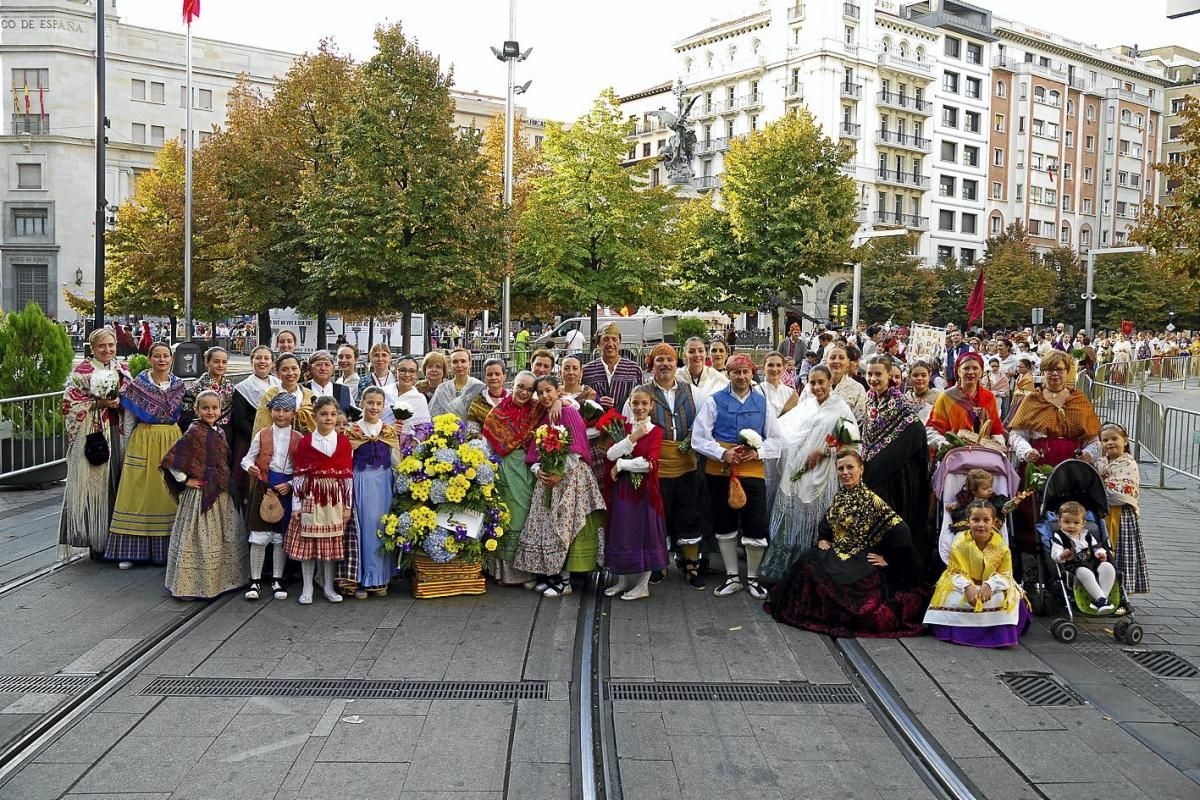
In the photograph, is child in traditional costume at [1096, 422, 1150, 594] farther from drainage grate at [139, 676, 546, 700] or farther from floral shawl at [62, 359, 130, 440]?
floral shawl at [62, 359, 130, 440]

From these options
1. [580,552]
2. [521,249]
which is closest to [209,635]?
[580,552]

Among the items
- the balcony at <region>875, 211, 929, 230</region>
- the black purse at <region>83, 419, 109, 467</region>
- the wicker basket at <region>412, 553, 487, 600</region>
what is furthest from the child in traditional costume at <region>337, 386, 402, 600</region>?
the balcony at <region>875, 211, 929, 230</region>

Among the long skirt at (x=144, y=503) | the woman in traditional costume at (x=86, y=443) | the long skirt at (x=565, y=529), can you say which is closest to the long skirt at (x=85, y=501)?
the woman in traditional costume at (x=86, y=443)

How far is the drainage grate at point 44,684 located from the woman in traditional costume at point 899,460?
228 inches

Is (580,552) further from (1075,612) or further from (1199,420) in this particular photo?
(1199,420)

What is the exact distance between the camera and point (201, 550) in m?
8.19

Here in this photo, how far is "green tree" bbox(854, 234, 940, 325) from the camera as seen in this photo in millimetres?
60719

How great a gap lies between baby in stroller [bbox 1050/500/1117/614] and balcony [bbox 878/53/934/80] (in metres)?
68.6

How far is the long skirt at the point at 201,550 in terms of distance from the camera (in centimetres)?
816

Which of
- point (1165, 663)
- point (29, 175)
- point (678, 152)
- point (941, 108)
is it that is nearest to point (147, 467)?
point (1165, 663)

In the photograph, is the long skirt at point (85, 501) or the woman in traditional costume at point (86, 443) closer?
the woman in traditional costume at point (86, 443)

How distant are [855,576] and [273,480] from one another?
14.8 ft

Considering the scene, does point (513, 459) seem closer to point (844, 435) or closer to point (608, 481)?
point (608, 481)

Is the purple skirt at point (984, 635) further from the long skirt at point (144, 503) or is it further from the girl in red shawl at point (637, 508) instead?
the long skirt at point (144, 503)
